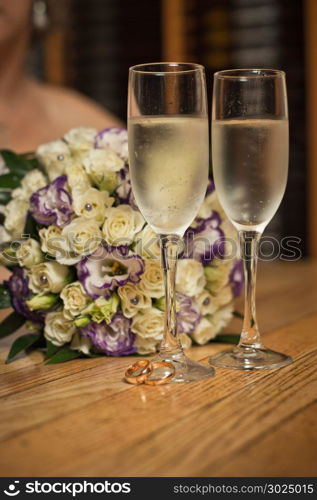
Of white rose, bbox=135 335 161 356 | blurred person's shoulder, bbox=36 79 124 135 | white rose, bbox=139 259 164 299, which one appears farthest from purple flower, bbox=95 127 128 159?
blurred person's shoulder, bbox=36 79 124 135

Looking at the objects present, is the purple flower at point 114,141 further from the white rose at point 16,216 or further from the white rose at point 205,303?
the white rose at point 205,303

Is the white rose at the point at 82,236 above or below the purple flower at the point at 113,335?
above

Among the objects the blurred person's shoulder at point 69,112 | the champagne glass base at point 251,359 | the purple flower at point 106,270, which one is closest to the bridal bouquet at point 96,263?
the purple flower at point 106,270

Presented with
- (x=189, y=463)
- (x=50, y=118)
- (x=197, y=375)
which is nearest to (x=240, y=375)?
(x=197, y=375)

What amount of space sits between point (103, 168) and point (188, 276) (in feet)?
0.77

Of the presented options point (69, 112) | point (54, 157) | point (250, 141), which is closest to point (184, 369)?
point (250, 141)

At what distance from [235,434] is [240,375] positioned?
0.26m

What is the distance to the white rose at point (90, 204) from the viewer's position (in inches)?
44.9

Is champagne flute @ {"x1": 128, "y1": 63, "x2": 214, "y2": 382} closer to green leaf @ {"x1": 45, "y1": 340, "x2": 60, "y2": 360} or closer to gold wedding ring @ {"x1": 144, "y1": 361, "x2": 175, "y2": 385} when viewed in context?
gold wedding ring @ {"x1": 144, "y1": 361, "x2": 175, "y2": 385}

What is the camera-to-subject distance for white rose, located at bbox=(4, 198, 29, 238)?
122 centimetres

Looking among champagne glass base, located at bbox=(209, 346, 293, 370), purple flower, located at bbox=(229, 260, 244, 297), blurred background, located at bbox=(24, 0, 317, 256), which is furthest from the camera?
blurred background, located at bbox=(24, 0, 317, 256)

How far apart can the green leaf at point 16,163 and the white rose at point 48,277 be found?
249 mm

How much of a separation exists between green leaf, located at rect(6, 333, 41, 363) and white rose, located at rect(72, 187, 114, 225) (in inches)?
9.2
